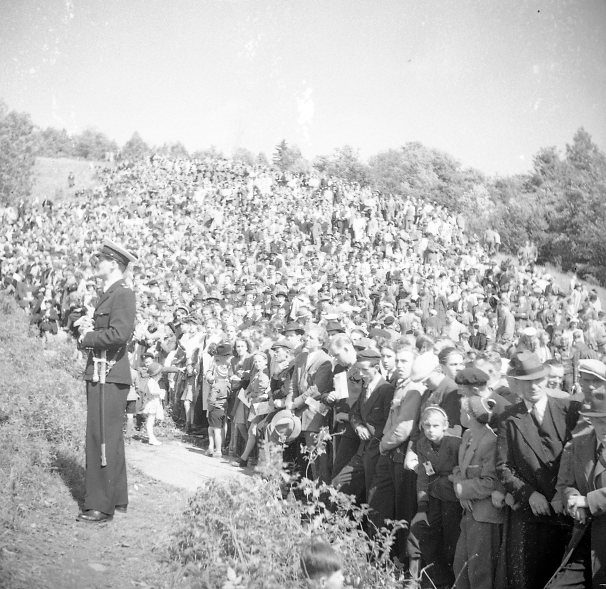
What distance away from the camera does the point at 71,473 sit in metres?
6.34

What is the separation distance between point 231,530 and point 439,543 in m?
1.85

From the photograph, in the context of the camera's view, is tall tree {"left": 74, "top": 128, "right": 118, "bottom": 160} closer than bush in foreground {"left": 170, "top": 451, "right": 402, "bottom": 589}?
No

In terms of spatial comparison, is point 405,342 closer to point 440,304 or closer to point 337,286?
point 440,304

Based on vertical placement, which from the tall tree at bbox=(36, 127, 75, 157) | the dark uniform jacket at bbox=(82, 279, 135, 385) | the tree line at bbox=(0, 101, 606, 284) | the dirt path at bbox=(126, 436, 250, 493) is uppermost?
the tall tree at bbox=(36, 127, 75, 157)

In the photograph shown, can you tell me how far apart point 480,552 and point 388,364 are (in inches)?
97.5

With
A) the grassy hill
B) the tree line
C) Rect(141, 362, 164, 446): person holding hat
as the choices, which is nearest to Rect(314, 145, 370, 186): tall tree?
the tree line

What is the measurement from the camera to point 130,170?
1793 inches

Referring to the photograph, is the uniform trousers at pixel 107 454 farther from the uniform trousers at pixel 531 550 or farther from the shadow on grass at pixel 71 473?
the uniform trousers at pixel 531 550

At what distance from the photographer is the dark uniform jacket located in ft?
17.8

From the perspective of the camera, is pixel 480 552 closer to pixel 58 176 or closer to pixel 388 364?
pixel 388 364

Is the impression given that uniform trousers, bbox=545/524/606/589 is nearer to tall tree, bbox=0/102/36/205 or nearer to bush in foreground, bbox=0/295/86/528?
bush in foreground, bbox=0/295/86/528

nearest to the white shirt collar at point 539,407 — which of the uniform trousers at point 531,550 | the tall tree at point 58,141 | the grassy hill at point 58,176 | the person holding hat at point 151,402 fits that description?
the uniform trousers at point 531,550

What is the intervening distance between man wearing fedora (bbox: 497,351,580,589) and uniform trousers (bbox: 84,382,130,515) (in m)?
3.03

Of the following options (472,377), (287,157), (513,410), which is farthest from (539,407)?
(287,157)
